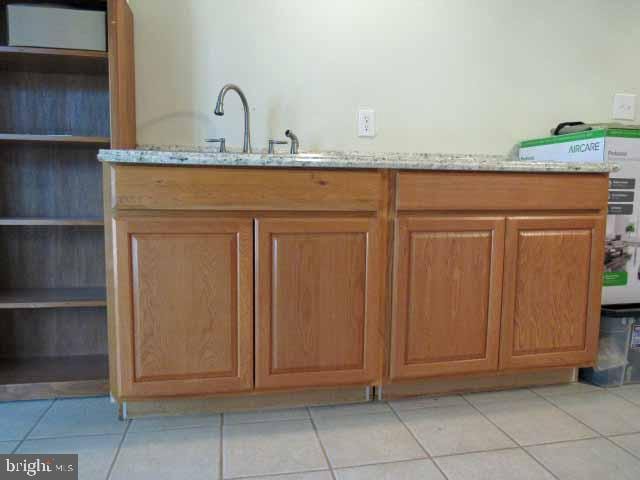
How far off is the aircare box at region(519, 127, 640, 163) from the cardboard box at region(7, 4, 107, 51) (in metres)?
1.87

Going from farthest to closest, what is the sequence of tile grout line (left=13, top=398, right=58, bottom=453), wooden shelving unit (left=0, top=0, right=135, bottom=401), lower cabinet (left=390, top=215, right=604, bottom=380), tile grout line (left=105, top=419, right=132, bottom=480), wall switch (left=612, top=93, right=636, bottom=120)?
wall switch (left=612, top=93, right=636, bottom=120) → wooden shelving unit (left=0, top=0, right=135, bottom=401) → lower cabinet (left=390, top=215, right=604, bottom=380) → tile grout line (left=13, top=398, right=58, bottom=453) → tile grout line (left=105, top=419, right=132, bottom=480)

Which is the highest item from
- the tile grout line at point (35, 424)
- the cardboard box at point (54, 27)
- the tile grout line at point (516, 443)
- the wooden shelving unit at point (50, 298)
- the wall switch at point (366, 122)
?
the cardboard box at point (54, 27)

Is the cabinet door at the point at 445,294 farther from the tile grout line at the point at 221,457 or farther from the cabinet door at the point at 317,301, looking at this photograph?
the tile grout line at the point at 221,457

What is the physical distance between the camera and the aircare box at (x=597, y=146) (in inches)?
69.2

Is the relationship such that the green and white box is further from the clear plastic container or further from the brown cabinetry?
the brown cabinetry

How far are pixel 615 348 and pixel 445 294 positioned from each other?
0.80 m

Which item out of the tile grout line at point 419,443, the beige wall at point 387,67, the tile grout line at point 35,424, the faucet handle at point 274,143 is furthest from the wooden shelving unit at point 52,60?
the tile grout line at point 419,443

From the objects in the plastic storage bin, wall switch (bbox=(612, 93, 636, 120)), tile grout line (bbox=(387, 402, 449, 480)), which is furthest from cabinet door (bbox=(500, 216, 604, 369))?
wall switch (bbox=(612, 93, 636, 120))

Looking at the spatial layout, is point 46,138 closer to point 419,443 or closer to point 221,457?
point 221,457

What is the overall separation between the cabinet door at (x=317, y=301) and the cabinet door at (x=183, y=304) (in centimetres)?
6

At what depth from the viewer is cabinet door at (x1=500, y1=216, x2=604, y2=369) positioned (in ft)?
5.05

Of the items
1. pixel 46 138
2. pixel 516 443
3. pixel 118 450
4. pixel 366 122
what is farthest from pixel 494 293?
pixel 46 138

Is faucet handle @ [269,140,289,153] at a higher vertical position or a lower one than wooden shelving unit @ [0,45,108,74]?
lower

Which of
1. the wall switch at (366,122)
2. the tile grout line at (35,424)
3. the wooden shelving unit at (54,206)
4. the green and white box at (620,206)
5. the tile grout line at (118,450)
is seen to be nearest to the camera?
the tile grout line at (118,450)
